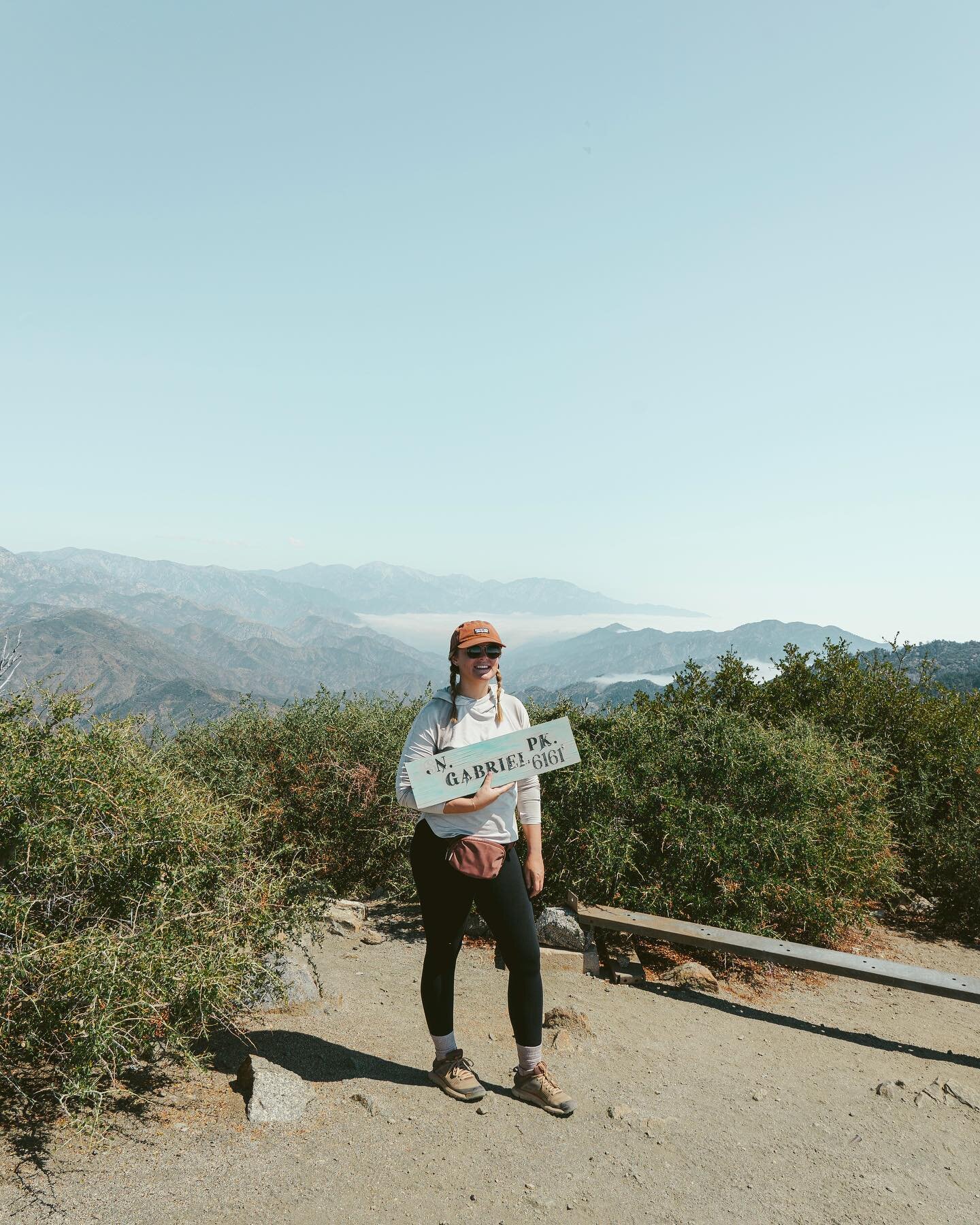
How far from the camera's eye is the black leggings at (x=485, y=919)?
3520 mm

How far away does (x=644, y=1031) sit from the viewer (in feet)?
15.6

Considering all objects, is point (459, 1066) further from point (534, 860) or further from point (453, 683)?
point (453, 683)

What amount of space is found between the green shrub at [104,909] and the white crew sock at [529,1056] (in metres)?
1.31

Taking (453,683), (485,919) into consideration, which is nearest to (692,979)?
(485,919)

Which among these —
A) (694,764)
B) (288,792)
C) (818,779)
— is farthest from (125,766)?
(818,779)

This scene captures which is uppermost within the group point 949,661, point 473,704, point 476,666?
point 476,666

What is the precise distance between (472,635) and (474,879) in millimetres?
1141

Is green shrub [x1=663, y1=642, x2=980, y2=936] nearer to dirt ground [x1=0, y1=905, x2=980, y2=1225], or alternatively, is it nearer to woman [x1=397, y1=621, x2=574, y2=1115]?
dirt ground [x1=0, y1=905, x2=980, y2=1225]

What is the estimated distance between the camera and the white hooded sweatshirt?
3.53 m

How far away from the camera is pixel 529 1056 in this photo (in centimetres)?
372

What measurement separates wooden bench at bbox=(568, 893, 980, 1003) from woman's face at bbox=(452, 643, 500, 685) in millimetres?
2915

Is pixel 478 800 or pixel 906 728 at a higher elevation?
pixel 478 800

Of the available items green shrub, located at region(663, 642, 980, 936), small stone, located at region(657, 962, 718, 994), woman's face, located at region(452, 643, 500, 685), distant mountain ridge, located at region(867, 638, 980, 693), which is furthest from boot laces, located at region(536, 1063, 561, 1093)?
distant mountain ridge, located at region(867, 638, 980, 693)

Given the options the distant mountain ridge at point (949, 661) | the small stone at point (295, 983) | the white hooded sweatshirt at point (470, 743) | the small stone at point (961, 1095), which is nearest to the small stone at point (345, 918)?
the small stone at point (295, 983)
